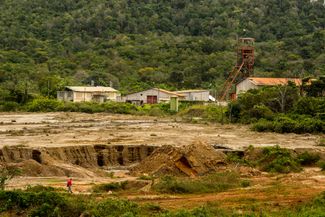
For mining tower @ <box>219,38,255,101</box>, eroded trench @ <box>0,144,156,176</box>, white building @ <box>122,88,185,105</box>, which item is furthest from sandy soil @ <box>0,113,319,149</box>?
mining tower @ <box>219,38,255,101</box>

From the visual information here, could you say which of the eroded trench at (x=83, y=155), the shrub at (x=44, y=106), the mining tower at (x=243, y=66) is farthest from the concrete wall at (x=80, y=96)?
the eroded trench at (x=83, y=155)

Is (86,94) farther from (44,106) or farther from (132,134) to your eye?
(132,134)

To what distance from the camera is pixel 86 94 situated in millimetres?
89688

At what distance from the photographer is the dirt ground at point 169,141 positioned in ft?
83.9

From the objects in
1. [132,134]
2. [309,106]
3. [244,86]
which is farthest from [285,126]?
[244,86]

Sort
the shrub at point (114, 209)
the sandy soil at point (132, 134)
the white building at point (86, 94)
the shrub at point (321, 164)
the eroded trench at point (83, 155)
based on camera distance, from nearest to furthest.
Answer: the shrub at point (114, 209) < the shrub at point (321, 164) < the eroded trench at point (83, 155) < the sandy soil at point (132, 134) < the white building at point (86, 94)

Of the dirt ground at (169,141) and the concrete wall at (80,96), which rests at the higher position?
the concrete wall at (80,96)

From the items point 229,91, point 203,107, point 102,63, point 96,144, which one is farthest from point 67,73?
point 96,144

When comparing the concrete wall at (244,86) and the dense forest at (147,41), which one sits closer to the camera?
the concrete wall at (244,86)

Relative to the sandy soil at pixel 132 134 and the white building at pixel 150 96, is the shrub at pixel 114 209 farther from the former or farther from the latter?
the white building at pixel 150 96

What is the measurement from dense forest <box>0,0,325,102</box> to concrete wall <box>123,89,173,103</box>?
29.4 ft

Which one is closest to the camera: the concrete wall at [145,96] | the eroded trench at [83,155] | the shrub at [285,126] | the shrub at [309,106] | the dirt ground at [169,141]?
the dirt ground at [169,141]

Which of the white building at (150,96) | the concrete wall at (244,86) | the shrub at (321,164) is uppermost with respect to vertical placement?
the concrete wall at (244,86)

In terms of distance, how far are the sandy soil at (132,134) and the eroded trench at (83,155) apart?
78.1 inches
